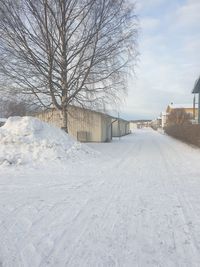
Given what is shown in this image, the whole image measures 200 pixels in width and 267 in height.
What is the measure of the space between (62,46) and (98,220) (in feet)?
47.9

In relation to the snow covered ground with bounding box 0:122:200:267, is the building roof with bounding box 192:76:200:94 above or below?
above

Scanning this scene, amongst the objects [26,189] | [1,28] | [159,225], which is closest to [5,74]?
[1,28]

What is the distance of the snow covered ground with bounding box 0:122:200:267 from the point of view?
→ 365 centimetres

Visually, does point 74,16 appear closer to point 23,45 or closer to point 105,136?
point 23,45

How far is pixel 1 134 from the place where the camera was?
12680 millimetres

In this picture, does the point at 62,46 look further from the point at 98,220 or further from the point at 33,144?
the point at 98,220

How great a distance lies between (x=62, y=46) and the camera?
17.7 meters

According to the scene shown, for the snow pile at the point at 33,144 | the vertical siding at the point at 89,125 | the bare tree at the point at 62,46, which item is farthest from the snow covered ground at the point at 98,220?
the vertical siding at the point at 89,125

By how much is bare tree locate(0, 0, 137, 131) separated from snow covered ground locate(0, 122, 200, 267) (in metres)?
9.87

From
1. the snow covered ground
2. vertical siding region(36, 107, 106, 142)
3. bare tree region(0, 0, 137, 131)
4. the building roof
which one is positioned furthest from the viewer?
the building roof

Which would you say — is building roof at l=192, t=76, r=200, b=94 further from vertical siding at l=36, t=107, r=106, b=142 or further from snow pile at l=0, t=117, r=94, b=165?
snow pile at l=0, t=117, r=94, b=165

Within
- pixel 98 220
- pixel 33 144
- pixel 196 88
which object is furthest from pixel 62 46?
pixel 196 88

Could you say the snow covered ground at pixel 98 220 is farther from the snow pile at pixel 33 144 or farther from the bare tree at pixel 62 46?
the bare tree at pixel 62 46

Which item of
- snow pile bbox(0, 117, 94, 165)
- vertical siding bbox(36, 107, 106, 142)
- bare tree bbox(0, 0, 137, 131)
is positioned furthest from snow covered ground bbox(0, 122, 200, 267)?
vertical siding bbox(36, 107, 106, 142)
